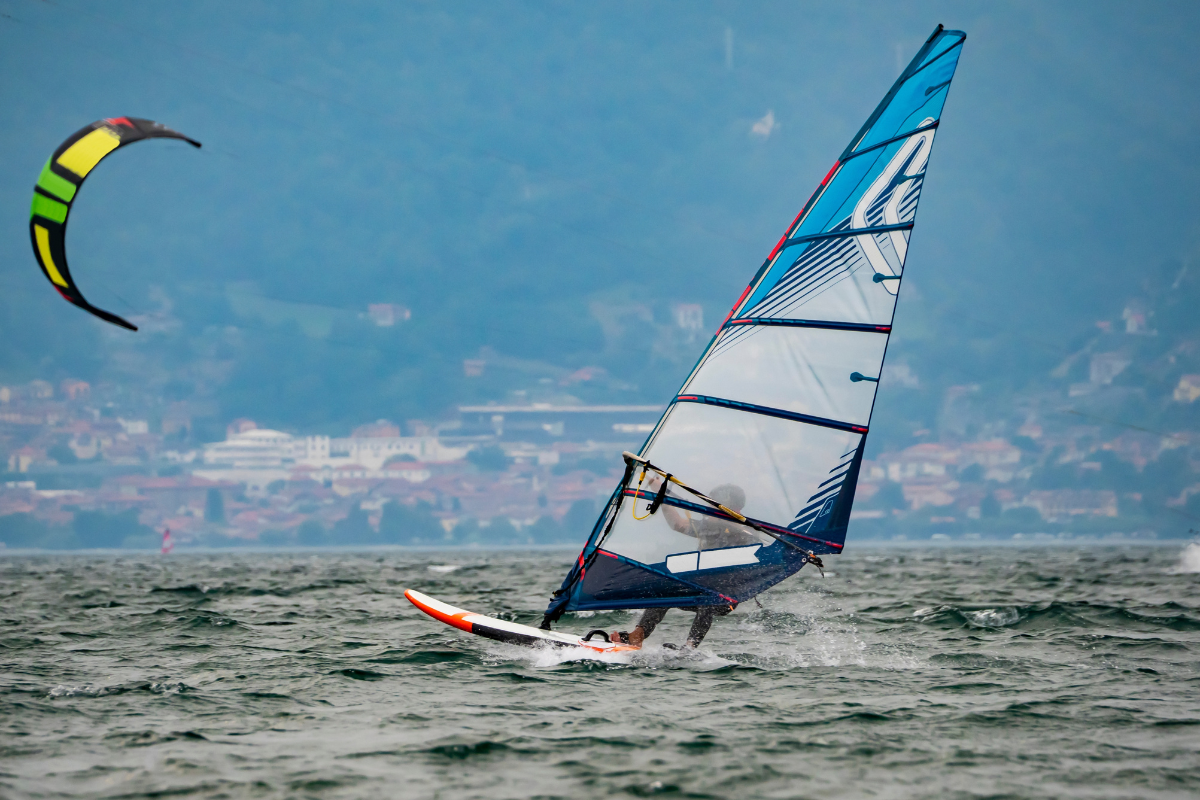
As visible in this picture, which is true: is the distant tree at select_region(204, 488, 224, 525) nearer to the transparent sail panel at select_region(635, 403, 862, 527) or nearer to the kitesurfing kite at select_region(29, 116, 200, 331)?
the kitesurfing kite at select_region(29, 116, 200, 331)

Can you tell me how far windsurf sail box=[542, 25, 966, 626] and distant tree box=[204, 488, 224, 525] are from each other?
586ft

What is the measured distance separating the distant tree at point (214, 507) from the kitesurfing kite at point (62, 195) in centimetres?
17808

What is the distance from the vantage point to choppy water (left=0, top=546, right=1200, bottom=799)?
18.4 feet

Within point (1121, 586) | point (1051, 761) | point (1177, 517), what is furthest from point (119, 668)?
point (1177, 517)

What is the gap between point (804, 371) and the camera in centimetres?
922

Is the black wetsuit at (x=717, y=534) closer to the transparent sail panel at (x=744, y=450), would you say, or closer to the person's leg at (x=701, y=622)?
the person's leg at (x=701, y=622)

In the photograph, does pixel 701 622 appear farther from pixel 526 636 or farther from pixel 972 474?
pixel 972 474

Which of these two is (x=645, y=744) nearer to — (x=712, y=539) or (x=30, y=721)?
(x=712, y=539)

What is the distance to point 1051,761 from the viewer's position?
5914 millimetres

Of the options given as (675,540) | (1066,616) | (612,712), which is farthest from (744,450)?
(1066,616)

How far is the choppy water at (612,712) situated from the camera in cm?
561

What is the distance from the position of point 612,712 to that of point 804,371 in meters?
3.48

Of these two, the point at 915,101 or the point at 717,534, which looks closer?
the point at 915,101

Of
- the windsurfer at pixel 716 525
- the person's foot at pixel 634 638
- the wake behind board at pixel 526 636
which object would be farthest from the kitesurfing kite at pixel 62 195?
the person's foot at pixel 634 638
